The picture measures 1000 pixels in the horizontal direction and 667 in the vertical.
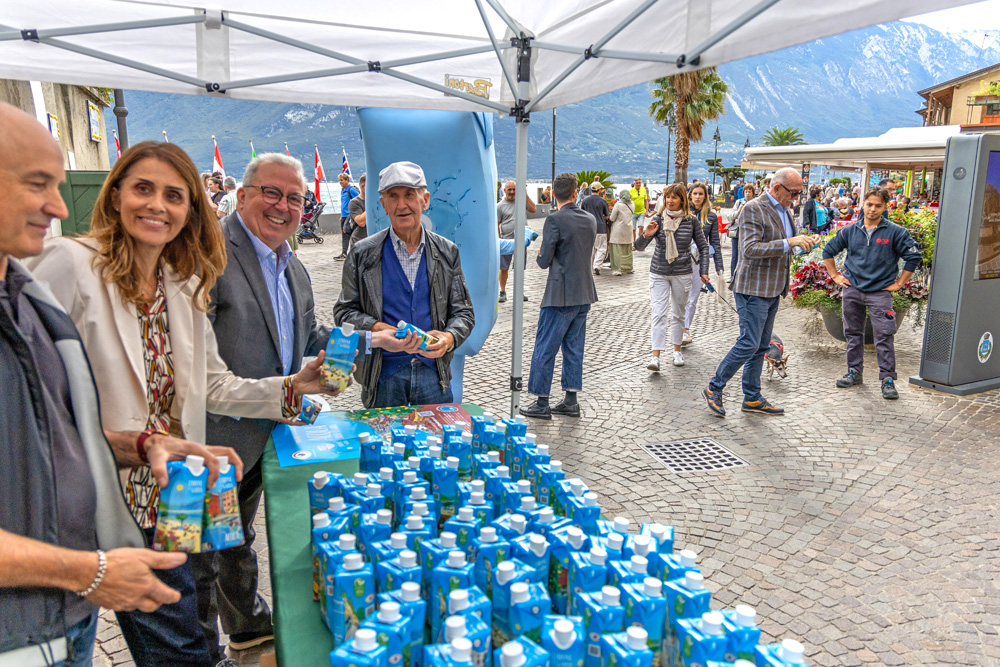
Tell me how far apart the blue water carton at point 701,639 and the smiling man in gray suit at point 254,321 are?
183 centimetres

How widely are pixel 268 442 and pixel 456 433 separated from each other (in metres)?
0.97

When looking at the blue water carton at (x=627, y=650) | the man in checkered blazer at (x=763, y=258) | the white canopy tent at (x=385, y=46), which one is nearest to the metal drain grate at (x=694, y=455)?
the man in checkered blazer at (x=763, y=258)

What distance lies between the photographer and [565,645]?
1128mm

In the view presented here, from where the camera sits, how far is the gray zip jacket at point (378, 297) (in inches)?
129

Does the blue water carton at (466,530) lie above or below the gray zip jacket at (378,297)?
below

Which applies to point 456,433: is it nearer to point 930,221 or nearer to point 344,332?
point 344,332

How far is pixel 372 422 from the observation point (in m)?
2.93

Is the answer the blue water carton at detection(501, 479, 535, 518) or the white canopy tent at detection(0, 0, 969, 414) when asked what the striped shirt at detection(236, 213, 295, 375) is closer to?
the blue water carton at detection(501, 479, 535, 518)

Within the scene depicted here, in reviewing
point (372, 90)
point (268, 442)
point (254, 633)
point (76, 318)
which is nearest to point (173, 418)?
point (76, 318)

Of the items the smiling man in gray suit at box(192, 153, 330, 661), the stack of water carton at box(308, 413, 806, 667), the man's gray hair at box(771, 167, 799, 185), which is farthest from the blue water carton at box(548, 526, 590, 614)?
the man's gray hair at box(771, 167, 799, 185)

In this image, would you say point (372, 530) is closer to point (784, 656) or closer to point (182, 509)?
point (182, 509)

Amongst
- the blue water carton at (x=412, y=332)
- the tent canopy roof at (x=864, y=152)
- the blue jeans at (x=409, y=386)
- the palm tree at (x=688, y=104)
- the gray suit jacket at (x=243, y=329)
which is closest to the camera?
the gray suit jacket at (x=243, y=329)

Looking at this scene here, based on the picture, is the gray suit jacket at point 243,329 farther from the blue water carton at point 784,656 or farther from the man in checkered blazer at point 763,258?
the man in checkered blazer at point 763,258

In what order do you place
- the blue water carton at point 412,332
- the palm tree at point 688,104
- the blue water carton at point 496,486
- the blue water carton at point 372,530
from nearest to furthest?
the blue water carton at point 372,530
the blue water carton at point 496,486
the blue water carton at point 412,332
the palm tree at point 688,104
